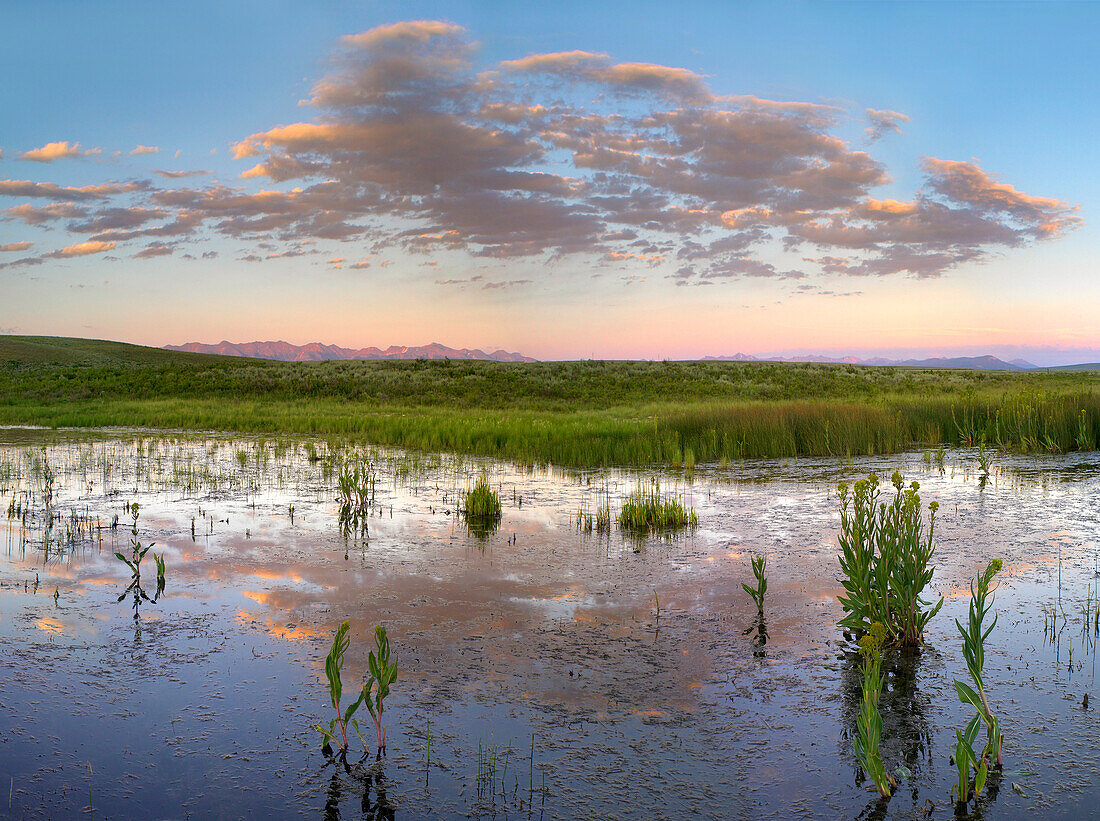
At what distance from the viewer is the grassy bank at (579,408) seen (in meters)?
16.9

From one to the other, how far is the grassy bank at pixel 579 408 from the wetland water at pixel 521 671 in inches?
284

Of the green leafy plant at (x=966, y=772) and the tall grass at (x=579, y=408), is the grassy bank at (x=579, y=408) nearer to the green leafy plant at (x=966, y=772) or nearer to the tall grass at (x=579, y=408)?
the tall grass at (x=579, y=408)

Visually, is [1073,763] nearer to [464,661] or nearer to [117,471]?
[464,661]

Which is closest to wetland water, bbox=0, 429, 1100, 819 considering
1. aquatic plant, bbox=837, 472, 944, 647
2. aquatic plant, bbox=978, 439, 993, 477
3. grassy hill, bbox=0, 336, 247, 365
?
aquatic plant, bbox=837, 472, 944, 647

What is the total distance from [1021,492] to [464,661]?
944 centimetres

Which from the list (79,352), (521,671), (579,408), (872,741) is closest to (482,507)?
(521,671)

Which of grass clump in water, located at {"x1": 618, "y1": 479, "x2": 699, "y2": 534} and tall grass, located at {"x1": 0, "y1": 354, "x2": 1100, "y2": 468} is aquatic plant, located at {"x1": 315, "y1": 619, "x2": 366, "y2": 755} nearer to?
grass clump in water, located at {"x1": 618, "y1": 479, "x2": 699, "y2": 534}

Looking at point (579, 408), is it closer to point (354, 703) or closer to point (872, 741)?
point (354, 703)

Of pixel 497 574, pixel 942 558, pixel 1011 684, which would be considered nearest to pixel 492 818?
pixel 1011 684

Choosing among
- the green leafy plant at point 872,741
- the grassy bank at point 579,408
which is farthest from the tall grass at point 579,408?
the green leafy plant at point 872,741

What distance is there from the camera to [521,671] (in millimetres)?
4859

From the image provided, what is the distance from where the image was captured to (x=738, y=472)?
14.3 m

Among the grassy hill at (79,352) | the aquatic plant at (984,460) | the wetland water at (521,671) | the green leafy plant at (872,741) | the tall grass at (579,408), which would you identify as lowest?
the wetland water at (521,671)

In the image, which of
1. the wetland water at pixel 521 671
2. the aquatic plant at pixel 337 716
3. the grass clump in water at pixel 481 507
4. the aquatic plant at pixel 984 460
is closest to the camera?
the wetland water at pixel 521 671
